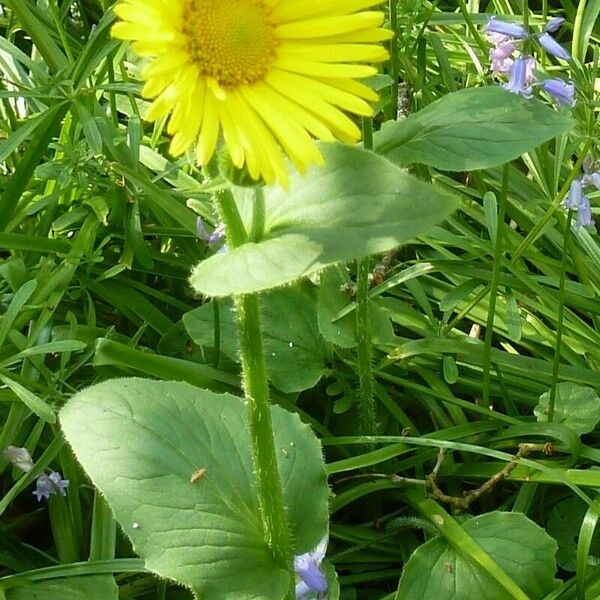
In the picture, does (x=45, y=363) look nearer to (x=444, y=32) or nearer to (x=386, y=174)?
(x=386, y=174)

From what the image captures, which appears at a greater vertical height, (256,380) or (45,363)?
(256,380)

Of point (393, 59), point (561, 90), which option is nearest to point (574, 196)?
point (561, 90)

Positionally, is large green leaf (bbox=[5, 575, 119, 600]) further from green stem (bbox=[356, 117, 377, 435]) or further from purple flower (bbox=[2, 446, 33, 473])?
green stem (bbox=[356, 117, 377, 435])

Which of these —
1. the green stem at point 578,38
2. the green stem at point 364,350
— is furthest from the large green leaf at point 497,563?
the green stem at point 578,38

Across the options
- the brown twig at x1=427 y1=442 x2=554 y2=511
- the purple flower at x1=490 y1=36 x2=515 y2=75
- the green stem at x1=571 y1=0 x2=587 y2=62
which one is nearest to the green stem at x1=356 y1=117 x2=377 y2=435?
the brown twig at x1=427 y1=442 x2=554 y2=511

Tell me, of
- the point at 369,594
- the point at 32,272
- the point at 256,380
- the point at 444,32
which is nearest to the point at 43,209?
the point at 32,272

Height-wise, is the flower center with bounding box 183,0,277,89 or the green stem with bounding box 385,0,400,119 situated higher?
the flower center with bounding box 183,0,277,89

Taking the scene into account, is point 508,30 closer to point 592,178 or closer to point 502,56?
point 502,56
